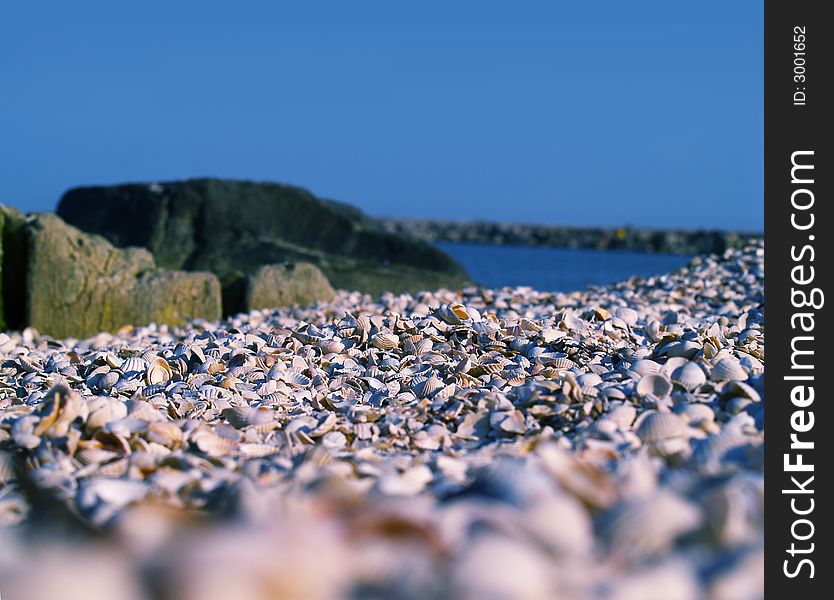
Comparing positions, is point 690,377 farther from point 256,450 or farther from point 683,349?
point 256,450

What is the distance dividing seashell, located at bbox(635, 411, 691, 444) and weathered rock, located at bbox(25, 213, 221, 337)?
22.5 ft

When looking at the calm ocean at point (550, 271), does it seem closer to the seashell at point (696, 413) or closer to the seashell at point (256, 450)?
the seashell at point (696, 413)

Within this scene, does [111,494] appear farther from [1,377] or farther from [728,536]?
[1,377]

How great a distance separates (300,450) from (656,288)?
7.58 m

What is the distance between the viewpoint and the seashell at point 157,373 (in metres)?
3.75

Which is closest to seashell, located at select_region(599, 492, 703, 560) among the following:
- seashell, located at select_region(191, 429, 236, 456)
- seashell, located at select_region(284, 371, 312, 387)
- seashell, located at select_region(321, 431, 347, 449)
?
seashell, located at select_region(321, 431, 347, 449)

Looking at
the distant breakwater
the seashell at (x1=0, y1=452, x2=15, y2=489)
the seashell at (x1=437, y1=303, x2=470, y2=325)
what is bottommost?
the seashell at (x1=0, y1=452, x2=15, y2=489)

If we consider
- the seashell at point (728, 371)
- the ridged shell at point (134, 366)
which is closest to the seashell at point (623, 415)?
the seashell at point (728, 371)

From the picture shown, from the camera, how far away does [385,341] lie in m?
4.27

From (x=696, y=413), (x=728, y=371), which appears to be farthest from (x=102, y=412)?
(x=728, y=371)

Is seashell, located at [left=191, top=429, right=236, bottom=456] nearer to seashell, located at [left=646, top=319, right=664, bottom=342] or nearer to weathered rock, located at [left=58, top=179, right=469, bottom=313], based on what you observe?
seashell, located at [left=646, top=319, right=664, bottom=342]

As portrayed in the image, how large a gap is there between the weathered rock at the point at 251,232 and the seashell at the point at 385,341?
27.3 ft

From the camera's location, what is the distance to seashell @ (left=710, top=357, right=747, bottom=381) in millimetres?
3107
